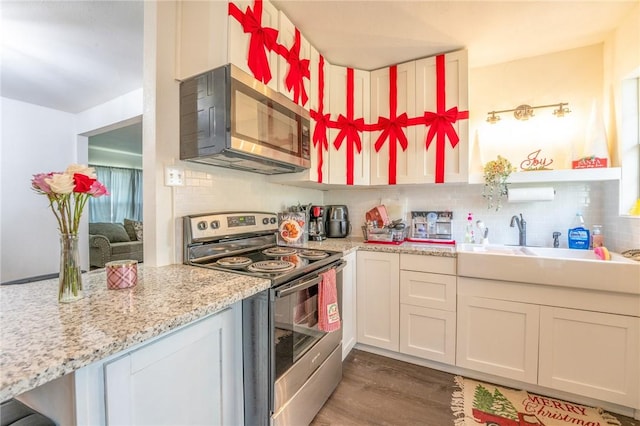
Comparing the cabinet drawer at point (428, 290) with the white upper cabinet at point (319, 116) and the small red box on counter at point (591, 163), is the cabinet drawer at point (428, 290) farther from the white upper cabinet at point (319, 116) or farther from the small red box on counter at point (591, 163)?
the small red box on counter at point (591, 163)

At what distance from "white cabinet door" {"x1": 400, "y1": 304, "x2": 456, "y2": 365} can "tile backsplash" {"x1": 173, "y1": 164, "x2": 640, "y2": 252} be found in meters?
0.75

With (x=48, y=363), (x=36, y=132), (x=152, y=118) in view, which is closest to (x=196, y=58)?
(x=152, y=118)

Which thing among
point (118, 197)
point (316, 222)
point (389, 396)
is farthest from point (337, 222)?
point (118, 197)

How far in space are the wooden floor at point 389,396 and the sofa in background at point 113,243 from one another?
378cm

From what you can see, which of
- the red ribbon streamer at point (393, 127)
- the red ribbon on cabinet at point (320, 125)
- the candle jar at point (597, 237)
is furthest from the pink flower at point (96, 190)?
the candle jar at point (597, 237)

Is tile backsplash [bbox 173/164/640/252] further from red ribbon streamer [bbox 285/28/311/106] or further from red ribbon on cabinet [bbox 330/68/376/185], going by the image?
red ribbon streamer [bbox 285/28/311/106]

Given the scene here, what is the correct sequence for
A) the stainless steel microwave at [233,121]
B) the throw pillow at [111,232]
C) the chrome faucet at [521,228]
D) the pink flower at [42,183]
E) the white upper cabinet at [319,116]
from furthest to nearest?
the throw pillow at [111,232] → the chrome faucet at [521,228] → the white upper cabinet at [319,116] → the stainless steel microwave at [233,121] → the pink flower at [42,183]

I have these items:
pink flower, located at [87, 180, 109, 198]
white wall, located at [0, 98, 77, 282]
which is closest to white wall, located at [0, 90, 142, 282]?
white wall, located at [0, 98, 77, 282]

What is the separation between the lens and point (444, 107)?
2008 millimetres

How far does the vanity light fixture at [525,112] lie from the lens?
6.63ft

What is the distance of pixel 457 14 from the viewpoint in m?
1.62

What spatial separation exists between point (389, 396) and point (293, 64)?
7.00ft

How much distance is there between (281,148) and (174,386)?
1.19m

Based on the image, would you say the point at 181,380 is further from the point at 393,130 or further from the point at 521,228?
the point at 521,228
